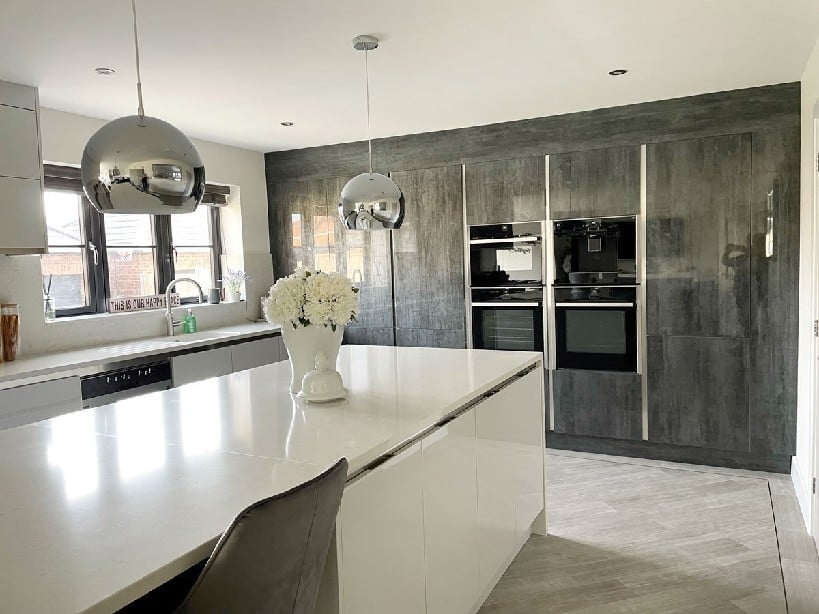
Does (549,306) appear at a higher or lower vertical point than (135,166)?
lower

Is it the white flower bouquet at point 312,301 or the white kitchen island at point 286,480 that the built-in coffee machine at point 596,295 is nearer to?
the white kitchen island at point 286,480

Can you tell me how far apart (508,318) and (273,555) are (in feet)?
13.0

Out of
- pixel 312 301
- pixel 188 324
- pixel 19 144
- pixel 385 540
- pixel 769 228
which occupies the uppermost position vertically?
pixel 19 144

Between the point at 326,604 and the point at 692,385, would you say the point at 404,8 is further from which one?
the point at 692,385

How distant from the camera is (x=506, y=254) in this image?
16.4 feet

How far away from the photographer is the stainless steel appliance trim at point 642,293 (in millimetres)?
4477

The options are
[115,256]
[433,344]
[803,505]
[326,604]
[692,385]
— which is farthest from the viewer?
[433,344]

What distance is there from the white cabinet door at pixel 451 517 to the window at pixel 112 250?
294 cm

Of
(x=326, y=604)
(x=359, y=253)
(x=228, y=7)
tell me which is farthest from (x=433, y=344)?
(x=326, y=604)

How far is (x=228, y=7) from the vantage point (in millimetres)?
2584

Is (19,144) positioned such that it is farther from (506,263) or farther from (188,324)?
(506,263)

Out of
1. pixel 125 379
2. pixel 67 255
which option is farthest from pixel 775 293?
pixel 67 255

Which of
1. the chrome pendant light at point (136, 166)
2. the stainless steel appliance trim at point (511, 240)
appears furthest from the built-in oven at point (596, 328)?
the chrome pendant light at point (136, 166)

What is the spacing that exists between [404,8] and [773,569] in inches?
114
